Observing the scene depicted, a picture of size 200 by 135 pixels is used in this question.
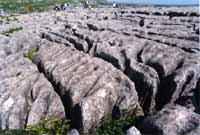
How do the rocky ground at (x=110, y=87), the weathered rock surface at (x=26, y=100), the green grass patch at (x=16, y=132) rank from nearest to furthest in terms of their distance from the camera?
the green grass patch at (x=16, y=132) → the rocky ground at (x=110, y=87) → the weathered rock surface at (x=26, y=100)

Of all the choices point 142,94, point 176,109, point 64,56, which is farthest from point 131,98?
point 64,56

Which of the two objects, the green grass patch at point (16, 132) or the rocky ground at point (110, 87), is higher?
the rocky ground at point (110, 87)

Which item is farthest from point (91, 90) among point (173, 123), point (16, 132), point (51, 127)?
point (173, 123)

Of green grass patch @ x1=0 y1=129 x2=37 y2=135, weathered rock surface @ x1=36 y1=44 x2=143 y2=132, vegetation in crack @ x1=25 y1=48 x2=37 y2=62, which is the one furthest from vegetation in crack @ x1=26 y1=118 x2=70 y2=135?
vegetation in crack @ x1=25 y1=48 x2=37 y2=62

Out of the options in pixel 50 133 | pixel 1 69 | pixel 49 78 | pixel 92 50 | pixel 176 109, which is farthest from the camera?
pixel 92 50

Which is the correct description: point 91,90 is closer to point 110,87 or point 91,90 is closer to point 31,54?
point 110,87

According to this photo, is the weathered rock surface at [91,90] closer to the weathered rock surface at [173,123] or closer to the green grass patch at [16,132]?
the green grass patch at [16,132]

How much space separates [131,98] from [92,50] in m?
15.0

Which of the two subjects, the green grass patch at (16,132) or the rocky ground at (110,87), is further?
the rocky ground at (110,87)

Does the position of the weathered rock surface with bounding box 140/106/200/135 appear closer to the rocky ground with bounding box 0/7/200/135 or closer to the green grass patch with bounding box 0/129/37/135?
the rocky ground with bounding box 0/7/200/135

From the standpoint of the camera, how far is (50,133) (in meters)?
28.6

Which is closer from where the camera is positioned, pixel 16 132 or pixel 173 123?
pixel 173 123

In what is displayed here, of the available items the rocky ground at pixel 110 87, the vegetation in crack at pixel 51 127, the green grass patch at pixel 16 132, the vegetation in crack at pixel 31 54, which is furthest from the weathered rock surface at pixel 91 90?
the vegetation in crack at pixel 31 54

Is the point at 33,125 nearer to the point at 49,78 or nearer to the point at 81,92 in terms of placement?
the point at 81,92
